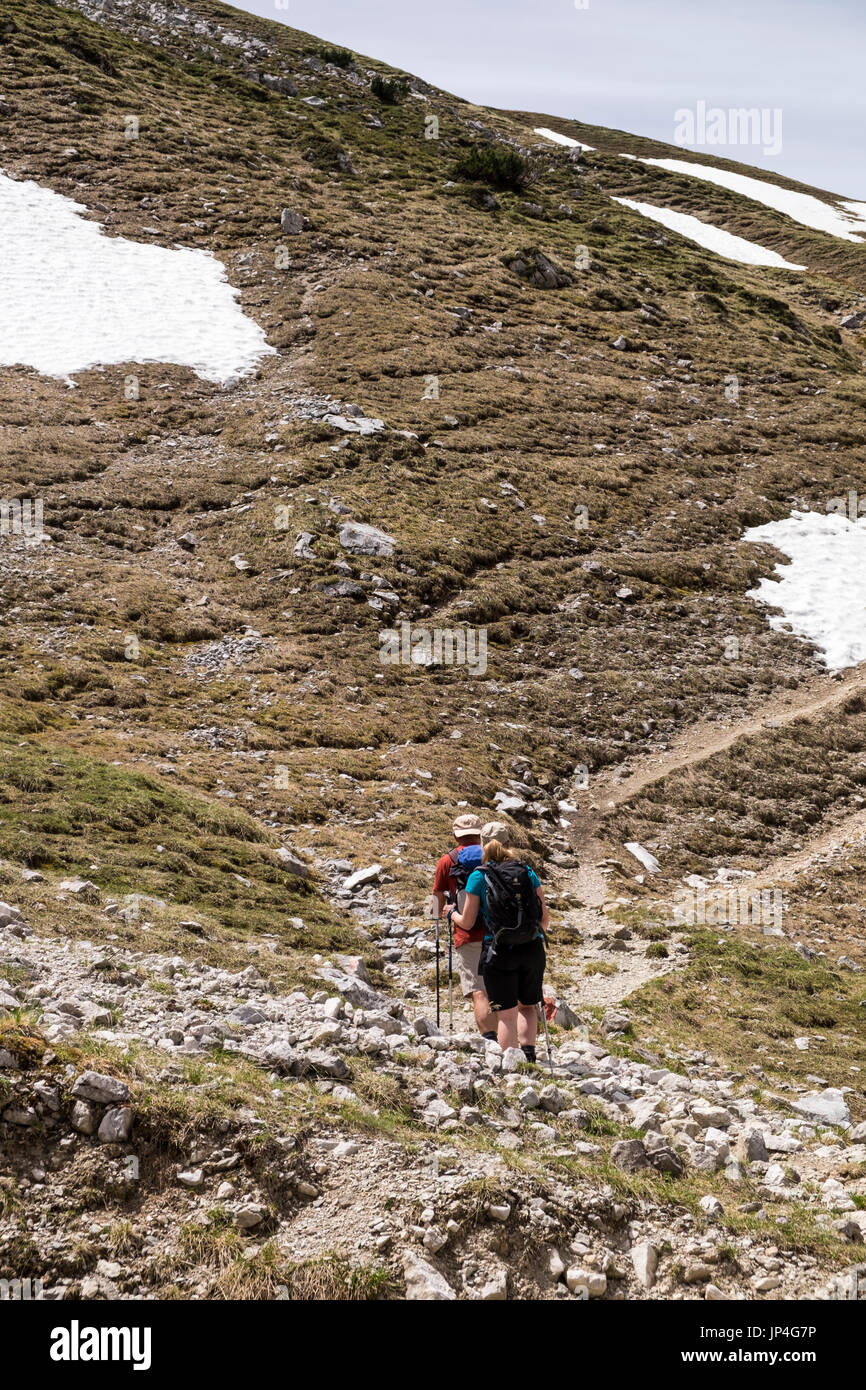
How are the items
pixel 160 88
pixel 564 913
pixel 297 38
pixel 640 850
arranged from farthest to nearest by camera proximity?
pixel 297 38, pixel 160 88, pixel 640 850, pixel 564 913

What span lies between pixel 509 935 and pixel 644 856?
9.84 meters

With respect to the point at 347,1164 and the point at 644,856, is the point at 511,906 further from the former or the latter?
the point at 644,856

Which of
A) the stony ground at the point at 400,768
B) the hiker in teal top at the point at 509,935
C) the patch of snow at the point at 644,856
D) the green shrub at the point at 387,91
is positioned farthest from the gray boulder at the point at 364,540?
the green shrub at the point at 387,91

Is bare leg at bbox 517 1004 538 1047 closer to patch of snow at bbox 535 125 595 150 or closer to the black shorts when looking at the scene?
the black shorts

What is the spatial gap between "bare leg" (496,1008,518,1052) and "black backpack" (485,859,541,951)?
839mm

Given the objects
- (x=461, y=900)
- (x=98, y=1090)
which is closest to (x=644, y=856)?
(x=461, y=900)

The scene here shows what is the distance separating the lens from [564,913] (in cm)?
1534

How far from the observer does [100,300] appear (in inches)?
1494

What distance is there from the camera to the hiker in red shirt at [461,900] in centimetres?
941

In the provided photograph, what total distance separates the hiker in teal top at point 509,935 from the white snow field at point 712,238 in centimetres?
7629

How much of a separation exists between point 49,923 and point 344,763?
9.12m

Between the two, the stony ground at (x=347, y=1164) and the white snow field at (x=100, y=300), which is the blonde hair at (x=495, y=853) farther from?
the white snow field at (x=100, y=300)
